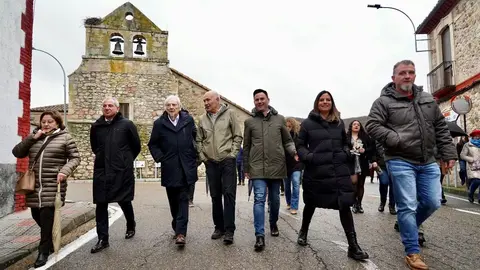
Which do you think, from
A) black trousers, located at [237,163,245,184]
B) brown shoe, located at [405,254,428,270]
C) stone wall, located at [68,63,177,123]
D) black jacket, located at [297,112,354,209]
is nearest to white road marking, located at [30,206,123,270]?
black jacket, located at [297,112,354,209]

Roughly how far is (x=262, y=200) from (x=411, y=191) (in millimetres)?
1750

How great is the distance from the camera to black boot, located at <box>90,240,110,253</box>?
4.23 metres

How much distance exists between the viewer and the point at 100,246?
4.34m

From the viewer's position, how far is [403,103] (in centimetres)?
392

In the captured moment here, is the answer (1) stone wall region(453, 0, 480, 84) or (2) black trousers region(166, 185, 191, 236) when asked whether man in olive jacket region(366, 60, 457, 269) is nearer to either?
(2) black trousers region(166, 185, 191, 236)

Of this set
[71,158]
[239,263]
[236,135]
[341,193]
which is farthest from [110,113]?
[341,193]

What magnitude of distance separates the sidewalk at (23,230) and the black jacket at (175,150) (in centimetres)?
176

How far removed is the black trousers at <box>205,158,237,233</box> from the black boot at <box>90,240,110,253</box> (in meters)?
1.45

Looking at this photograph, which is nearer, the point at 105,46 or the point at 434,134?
the point at 434,134

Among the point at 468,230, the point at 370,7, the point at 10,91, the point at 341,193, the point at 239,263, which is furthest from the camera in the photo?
the point at 370,7

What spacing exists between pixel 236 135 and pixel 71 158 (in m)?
2.09

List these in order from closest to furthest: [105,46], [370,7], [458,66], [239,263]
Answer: [239,263]
[370,7]
[458,66]
[105,46]

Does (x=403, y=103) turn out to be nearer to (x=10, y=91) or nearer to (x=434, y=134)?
(x=434, y=134)

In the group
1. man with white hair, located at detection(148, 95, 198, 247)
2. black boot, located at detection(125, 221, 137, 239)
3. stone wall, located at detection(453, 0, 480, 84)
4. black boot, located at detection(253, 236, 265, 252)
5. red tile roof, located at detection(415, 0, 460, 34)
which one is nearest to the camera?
black boot, located at detection(253, 236, 265, 252)
